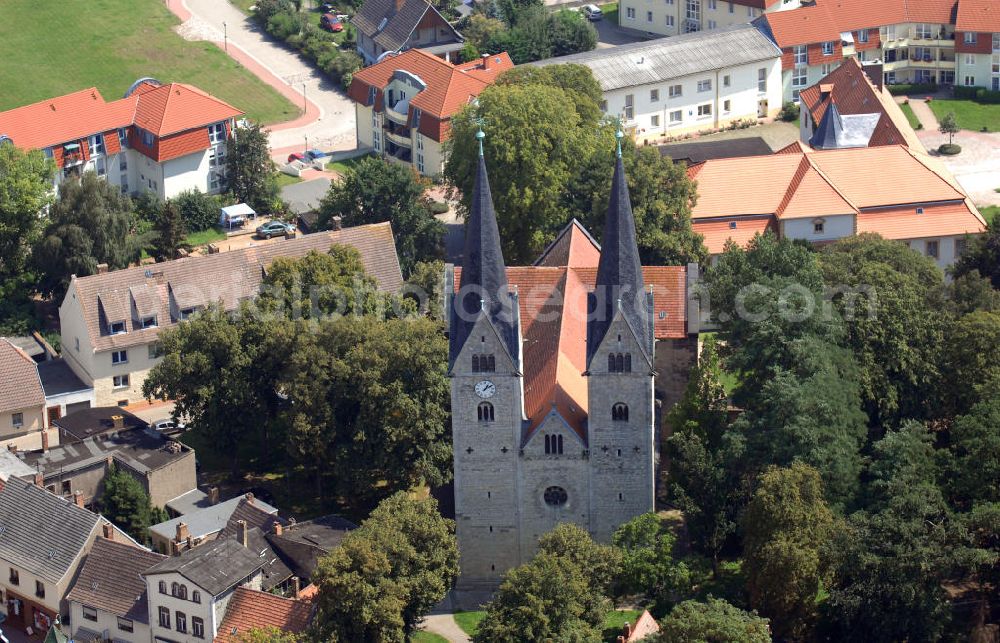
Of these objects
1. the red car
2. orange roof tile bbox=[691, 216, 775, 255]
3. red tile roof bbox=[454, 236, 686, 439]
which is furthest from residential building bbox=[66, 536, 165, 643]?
the red car

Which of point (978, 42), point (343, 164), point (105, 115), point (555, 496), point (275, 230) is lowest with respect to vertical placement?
point (555, 496)

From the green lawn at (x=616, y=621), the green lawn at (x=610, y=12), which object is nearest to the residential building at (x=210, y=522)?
the green lawn at (x=616, y=621)

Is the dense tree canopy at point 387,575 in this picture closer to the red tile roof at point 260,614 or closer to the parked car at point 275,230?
the red tile roof at point 260,614

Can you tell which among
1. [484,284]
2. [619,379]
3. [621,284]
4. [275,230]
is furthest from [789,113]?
[484,284]

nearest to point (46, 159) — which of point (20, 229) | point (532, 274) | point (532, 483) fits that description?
point (20, 229)

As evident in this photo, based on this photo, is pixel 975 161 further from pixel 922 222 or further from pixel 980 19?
pixel 922 222
